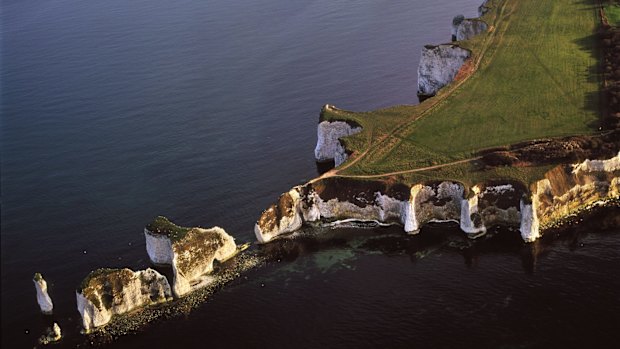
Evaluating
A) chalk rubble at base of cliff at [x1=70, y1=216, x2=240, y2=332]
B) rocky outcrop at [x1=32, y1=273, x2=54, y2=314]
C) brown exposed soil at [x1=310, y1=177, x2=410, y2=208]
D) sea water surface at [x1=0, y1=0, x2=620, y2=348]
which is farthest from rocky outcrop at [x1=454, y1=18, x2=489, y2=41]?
rocky outcrop at [x1=32, y1=273, x2=54, y2=314]

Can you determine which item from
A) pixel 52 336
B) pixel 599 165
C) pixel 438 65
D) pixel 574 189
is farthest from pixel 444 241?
pixel 438 65

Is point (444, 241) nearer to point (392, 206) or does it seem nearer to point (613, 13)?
point (392, 206)

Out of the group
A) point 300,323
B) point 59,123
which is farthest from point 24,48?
point 300,323

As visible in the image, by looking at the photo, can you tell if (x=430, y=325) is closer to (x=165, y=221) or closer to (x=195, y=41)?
(x=165, y=221)

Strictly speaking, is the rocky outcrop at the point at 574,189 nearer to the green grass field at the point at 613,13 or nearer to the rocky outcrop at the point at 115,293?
the rocky outcrop at the point at 115,293

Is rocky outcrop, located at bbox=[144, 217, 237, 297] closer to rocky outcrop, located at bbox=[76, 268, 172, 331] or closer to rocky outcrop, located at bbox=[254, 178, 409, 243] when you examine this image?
rocky outcrop, located at bbox=[76, 268, 172, 331]

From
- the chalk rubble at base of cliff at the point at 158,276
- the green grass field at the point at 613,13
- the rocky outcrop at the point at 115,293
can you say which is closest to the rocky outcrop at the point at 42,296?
the chalk rubble at base of cliff at the point at 158,276
